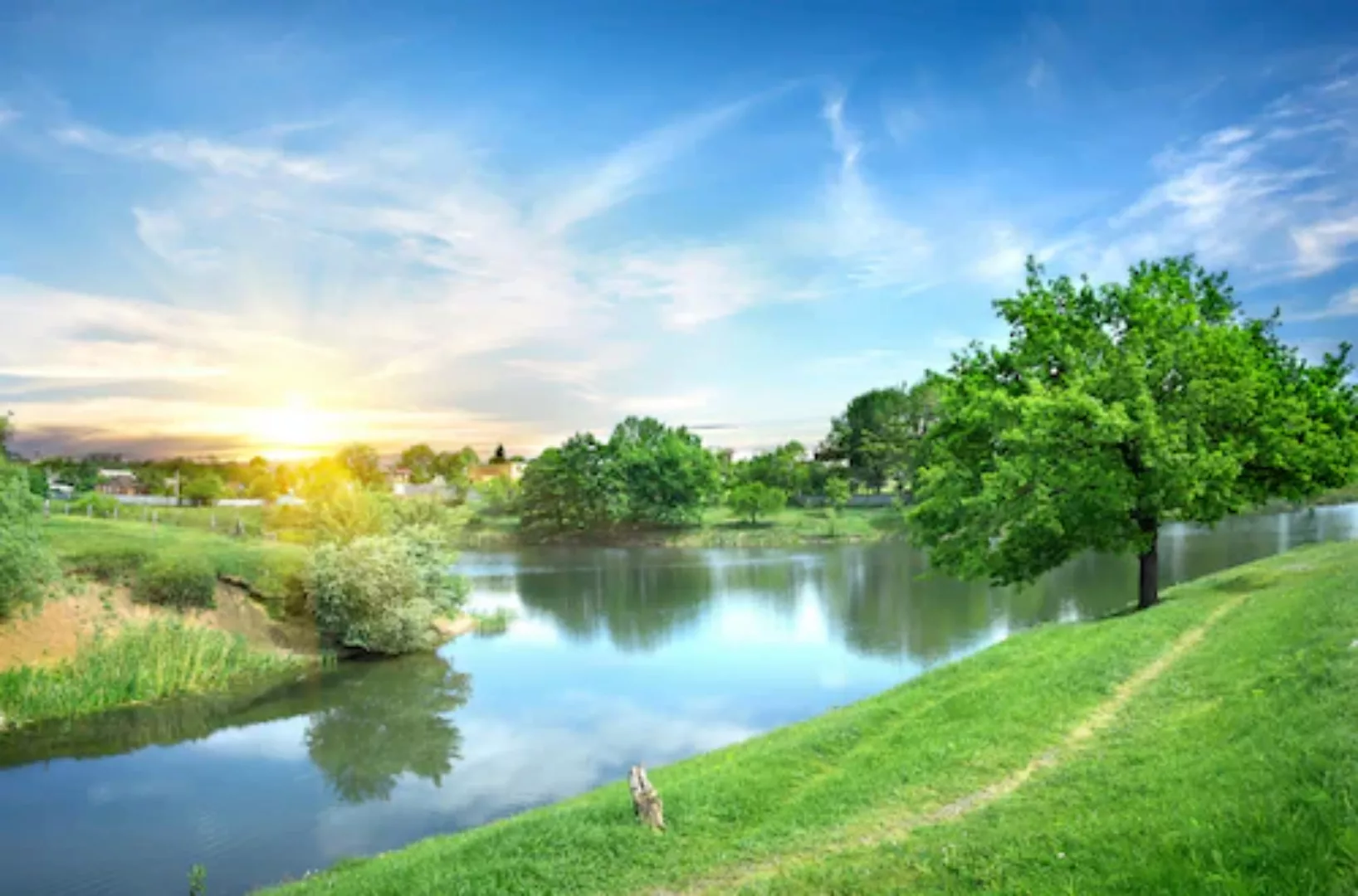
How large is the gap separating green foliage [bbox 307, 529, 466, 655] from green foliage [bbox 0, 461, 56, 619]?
406 inches

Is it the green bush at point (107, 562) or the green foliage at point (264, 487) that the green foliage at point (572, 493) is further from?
the green bush at point (107, 562)

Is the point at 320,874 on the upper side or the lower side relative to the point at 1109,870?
lower

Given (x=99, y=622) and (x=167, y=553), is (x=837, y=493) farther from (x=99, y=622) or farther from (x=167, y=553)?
(x=99, y=622)

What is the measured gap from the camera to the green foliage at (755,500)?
103562mm

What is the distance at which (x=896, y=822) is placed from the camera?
40.6ft

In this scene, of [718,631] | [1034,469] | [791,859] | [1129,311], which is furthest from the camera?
[718,631]

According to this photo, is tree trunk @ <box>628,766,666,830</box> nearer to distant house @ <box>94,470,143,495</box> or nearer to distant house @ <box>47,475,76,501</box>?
distant house @ <box>47,475,76,501</box>

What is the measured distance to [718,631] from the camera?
143 ft

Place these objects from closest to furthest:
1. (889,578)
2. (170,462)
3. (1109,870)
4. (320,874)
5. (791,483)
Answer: (1109,870) < (320,874) < (889,578) < (791,483) < (170,462)

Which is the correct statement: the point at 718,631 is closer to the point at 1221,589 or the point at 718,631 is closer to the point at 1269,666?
the point at 1221,589

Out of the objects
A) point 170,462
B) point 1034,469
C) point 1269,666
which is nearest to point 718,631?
point 1034,469

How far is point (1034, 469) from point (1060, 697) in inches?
415

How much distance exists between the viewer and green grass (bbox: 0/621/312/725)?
96.4 ft

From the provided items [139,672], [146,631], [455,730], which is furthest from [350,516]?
[455,730]
